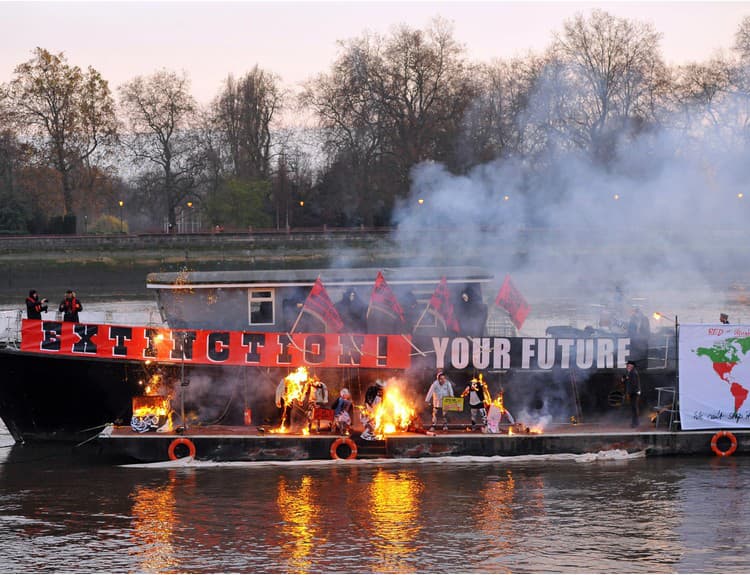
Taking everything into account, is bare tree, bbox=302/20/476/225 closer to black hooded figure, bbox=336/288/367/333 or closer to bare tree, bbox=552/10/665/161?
bare tree, bbox=552/10/665/161

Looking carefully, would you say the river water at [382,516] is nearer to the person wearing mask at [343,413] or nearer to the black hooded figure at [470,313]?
the person wearing mask at [343,413]

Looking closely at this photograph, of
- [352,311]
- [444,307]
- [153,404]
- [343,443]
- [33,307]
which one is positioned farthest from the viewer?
[33,307]

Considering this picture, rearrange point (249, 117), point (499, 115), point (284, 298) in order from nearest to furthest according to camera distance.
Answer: point (284, 298) → point (499, 115) → point (249, 117)

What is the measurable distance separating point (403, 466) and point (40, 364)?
30.3ft

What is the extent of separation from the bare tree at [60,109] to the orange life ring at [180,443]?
7013 cm

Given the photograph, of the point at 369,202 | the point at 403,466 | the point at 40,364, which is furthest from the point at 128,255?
the point at 403,466

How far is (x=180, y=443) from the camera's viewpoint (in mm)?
23531

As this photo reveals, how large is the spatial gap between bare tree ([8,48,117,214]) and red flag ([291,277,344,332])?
224 ft

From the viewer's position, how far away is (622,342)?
24.9 meters

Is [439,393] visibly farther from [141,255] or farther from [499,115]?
[141,255]

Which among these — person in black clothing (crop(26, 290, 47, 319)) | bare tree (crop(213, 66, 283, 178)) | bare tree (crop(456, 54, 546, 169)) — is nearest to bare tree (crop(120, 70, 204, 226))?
bare tree (crop(213, 66, 283, 178))

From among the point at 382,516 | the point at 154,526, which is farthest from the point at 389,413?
the point at 154,526

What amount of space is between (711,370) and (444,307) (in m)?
6.56

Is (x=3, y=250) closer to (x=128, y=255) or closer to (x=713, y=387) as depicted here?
(x=128, y=255)
